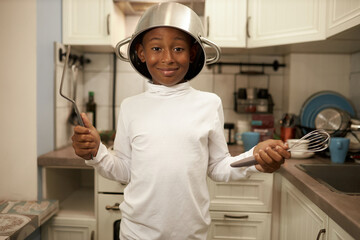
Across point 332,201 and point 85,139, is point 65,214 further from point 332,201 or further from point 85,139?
point 332,201

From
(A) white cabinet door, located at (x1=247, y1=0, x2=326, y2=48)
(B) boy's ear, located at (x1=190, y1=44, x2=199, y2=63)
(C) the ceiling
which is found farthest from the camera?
(C) the ceiling

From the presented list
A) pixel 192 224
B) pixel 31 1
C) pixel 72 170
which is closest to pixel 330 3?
pixel 192 224

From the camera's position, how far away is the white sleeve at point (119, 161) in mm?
840

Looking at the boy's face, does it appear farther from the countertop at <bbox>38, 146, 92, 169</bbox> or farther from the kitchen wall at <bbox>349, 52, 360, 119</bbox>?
the kitchen wall at <bbox>349, 52, 360, 119</bbox>

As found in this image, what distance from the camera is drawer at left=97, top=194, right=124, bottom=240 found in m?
1.48

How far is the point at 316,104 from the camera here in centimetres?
179

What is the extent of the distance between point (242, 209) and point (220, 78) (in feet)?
2.74

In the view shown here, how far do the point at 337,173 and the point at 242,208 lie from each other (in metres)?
0.45

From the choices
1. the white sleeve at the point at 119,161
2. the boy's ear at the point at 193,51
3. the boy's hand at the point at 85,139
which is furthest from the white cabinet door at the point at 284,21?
the boy's hand at the point at 85,139

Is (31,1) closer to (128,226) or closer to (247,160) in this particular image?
(128,226)

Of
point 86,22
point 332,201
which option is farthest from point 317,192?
point 86,22

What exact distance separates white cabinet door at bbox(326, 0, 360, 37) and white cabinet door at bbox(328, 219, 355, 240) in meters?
0.72

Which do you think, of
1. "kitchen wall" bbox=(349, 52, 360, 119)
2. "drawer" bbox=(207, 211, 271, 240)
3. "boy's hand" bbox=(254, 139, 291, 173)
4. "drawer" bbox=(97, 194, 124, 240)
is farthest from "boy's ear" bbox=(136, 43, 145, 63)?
"kitchen wall" bbox=(349, 52, 360, 119)

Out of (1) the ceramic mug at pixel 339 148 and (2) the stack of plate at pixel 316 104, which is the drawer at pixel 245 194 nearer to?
(1) the ceramic mug at pixel 339 148
